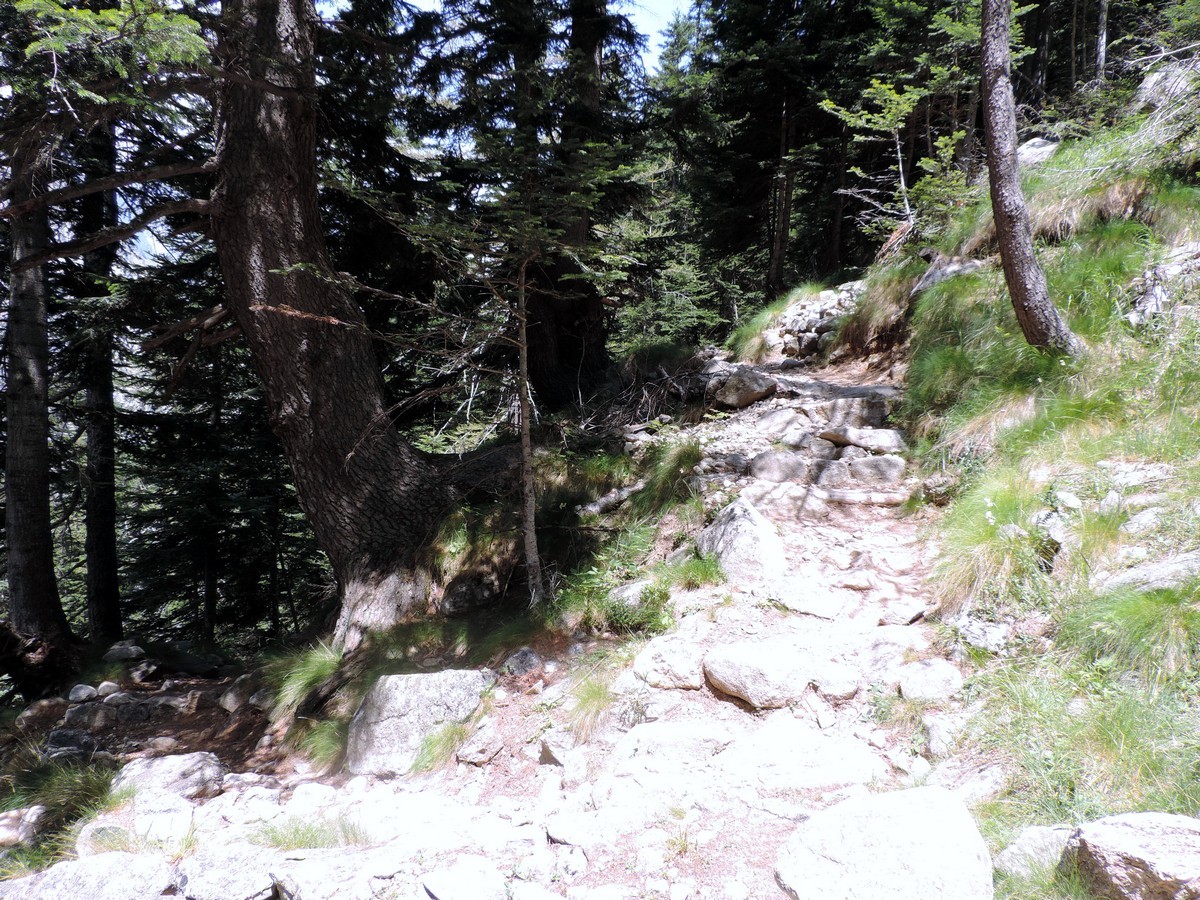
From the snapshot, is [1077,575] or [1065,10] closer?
[1077,575]

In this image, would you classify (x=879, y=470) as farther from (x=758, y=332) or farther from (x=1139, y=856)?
(x=758, y=332)

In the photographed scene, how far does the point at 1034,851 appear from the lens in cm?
184

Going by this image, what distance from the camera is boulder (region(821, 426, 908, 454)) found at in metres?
4.99

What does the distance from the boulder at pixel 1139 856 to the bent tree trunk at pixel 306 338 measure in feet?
14.8

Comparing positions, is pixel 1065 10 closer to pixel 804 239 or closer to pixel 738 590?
pixel 804 239

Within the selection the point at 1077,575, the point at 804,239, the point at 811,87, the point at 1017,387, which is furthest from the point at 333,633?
the point at 804,239

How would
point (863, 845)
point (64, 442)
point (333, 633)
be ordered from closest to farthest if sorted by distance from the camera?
point (863, 845), point (333, 633), point (64, 442)

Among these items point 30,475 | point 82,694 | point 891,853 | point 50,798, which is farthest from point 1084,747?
point 30,475

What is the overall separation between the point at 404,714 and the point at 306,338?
325 centimetres

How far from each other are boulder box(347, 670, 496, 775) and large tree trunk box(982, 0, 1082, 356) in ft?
15.4

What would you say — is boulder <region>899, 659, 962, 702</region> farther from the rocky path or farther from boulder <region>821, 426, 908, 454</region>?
boulder <region>821, 426, 908, 454</region>

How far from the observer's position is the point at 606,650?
12.9 feet

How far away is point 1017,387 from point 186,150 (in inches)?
346

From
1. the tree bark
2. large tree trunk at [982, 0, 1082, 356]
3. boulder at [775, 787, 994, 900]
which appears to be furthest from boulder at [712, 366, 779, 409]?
boulder at [775, 787, 994, 900]
